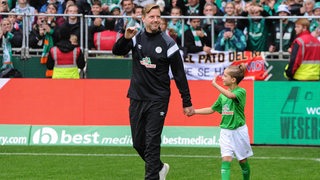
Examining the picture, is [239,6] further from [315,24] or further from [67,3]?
[67,3]

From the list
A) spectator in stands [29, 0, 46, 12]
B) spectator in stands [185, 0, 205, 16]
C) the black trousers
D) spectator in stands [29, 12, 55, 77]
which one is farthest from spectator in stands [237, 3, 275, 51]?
the black trousers

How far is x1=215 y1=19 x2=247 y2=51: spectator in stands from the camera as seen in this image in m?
20.1

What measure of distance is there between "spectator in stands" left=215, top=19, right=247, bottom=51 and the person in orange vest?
10.1ft

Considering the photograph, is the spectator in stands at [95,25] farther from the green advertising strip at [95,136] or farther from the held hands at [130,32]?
the held hands at [130,32]

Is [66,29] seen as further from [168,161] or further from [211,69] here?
[168,161]

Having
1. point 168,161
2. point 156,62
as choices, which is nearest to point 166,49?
point 156,62

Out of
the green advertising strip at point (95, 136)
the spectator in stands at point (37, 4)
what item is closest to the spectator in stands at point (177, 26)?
the green advertising strip at point (95, 136)

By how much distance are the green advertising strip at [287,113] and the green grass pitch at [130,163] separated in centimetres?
31

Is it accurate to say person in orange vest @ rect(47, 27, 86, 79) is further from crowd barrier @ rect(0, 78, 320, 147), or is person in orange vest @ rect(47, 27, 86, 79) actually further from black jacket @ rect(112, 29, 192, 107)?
black jacket @ rect(112, 29, 192, 107)

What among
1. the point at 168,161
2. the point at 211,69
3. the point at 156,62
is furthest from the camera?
the point at 211,69

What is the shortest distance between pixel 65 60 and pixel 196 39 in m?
2.97

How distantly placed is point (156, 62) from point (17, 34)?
10.3 meters

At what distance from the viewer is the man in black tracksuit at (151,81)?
36.0 ft

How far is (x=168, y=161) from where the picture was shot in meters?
15.4
